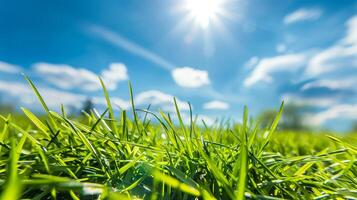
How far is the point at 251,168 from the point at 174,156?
206 millimetres

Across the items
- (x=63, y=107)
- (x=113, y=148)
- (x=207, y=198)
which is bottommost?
(x=207, y=198)

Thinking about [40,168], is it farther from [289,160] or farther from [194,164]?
[289,160]

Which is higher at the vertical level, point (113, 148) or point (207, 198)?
point (113, 148)

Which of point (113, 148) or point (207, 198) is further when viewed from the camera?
point (113, 148)

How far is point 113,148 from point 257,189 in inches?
16.5

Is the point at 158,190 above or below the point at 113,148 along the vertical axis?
below

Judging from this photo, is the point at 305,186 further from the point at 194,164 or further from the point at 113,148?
the point at 113,148

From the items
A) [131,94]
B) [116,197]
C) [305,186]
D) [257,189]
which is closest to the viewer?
[116,197]

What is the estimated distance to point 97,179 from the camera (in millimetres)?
806

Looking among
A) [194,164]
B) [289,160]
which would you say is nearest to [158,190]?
[194,164]

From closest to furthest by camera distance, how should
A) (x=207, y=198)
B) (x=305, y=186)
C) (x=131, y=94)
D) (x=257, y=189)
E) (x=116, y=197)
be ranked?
(x=116, y=197)
(x=207, y=198)
(x=257, y=189)
(x=305, y=186)
(x=131, y=94)

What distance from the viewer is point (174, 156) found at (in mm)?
→ 866

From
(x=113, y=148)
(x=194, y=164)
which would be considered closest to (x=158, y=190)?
(x=194, y=164)

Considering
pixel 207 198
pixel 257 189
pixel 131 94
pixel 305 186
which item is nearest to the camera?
pixel 207 198
